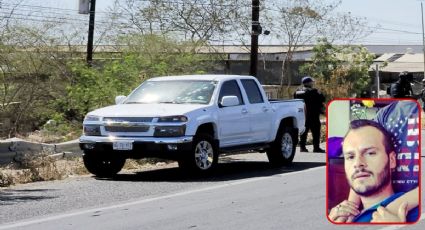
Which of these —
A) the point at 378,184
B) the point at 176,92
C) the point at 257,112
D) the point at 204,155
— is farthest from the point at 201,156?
the point at 378,184

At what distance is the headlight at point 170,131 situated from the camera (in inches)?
477

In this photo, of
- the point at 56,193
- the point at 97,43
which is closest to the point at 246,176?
the point at 56,193

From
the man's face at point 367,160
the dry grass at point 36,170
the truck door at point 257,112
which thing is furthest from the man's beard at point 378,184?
the truck door at point 257,112

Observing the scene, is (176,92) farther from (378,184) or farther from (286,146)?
(378,184)

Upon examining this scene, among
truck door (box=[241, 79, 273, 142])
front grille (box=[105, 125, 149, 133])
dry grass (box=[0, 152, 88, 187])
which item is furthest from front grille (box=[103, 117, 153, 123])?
truck door (box=[241, 79, 273, 142])

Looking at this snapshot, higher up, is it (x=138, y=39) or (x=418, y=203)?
(x=138, y=39)

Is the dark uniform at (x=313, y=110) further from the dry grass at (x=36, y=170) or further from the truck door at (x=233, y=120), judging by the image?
the dry grass at (x=36, y=170)

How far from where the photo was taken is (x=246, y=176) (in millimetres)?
12773

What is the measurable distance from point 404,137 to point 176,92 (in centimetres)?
994

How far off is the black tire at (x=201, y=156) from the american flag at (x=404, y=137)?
Result: 8.67 meters

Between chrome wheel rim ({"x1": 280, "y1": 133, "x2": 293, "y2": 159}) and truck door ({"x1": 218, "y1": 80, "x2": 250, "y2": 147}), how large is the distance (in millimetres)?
1047

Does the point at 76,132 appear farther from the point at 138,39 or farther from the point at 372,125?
the point at 372,125

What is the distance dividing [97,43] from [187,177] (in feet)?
84.8

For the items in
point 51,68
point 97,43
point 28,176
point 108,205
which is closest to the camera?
point 108,205
